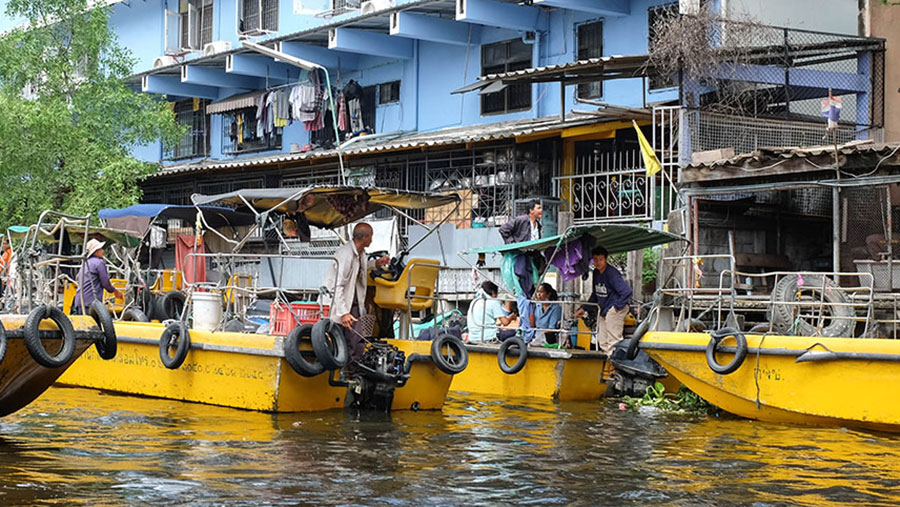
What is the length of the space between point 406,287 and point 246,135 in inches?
651

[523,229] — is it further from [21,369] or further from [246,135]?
[246,135]

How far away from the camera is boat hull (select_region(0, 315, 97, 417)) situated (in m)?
9.49

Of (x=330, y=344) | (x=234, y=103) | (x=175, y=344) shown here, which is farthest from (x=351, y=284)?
(x=234, y=103)

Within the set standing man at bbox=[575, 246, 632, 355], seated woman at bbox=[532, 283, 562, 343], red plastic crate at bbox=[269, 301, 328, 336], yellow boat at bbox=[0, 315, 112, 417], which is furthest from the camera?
seated woman at bbox=[532, 283, 562, 343]

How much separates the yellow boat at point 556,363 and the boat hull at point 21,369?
18.2ft

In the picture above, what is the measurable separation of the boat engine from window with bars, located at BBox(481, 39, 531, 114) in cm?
1049

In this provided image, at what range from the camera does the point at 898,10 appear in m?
18.2

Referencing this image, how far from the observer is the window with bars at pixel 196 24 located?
28422 millimetres

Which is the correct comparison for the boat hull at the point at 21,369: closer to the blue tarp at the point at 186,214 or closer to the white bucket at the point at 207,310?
the white bucket at the point at 207,310

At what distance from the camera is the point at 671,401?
13.8m

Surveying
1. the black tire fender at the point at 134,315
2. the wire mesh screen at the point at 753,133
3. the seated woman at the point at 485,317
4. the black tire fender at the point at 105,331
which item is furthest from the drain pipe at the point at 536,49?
the black tire fender at the point at 105,331

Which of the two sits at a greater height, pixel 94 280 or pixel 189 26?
pixel 189 26

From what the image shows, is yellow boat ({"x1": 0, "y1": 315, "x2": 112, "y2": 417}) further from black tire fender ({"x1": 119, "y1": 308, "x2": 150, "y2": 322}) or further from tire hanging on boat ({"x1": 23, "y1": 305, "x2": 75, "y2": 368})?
black tire fender ({"x1": 119, "y1": 308, "x2": 150, "y2": 322})

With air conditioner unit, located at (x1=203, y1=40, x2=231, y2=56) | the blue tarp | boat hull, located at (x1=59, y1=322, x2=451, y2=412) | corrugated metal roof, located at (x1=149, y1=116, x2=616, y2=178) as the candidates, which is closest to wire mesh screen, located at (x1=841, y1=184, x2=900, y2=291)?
corrugated metal roof, located at (x1=149, y1=116, x2=616, y2=178)
